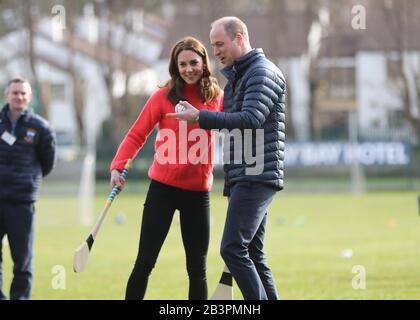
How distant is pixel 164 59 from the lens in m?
65.4

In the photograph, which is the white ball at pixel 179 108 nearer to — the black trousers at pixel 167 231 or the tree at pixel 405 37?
the black trousers at pixel 167 231

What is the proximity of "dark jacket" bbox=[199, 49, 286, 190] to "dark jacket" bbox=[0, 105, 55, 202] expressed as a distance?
2.98m

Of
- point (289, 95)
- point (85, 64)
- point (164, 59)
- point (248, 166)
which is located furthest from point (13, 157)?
point (85, 64)

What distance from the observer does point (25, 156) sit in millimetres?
9727

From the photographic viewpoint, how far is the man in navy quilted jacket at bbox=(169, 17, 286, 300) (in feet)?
22.9

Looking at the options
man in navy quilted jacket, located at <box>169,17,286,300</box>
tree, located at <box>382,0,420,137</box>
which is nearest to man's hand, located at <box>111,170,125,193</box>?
man in navy quilted jacket, located at <box>169,17,286,300</box>

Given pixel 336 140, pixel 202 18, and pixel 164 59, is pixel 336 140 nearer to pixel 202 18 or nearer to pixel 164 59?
pixel 202 18

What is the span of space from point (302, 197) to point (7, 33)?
24837mm

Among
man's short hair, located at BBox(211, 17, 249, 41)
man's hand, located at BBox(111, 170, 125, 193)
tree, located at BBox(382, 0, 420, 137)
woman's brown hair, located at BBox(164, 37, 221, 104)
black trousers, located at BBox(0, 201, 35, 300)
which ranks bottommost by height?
black trousers, located at BBox(0, 201, 35, 300)

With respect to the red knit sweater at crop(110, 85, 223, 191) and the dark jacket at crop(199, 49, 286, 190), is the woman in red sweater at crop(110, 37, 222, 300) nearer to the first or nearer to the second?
the red knit sweater at crop(110, 85, 223, 191)

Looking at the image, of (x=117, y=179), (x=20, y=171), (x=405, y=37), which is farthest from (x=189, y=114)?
A: (x=405, y=37)

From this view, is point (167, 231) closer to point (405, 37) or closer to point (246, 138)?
point (246, 138)

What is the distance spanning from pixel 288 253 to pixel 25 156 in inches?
229

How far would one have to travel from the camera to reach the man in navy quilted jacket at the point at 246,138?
22.9 feet
